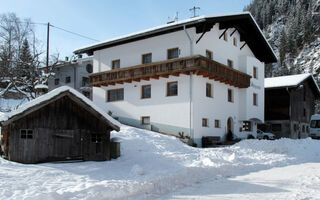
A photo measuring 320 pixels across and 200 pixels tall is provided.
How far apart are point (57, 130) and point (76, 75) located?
2840 centimetres

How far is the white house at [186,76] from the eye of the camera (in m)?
22.7

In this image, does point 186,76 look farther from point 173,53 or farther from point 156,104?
point 156,104

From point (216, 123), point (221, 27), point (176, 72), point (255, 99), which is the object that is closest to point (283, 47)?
point (255, 99)

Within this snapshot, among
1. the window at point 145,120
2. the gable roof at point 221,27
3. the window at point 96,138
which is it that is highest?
the gable roof at point 221,27

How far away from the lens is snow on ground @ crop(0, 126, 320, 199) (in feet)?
27.0

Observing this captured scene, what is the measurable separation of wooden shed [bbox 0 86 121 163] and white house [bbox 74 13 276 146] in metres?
9.63

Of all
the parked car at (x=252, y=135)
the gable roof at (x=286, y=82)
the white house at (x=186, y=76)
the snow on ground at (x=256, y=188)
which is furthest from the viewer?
the gable roof at (x=286, y=82)

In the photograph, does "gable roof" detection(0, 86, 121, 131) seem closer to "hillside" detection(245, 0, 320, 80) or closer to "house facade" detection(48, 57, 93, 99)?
"house facade" detection(48, 57, 93, 99)

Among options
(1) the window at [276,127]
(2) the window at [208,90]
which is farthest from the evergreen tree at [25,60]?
(1) the window at [276,127]

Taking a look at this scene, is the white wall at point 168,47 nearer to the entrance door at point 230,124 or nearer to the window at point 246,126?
the entrance door at point 230,124

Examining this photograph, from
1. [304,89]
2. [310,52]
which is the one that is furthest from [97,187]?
[310,52]

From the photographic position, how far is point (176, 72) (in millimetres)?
22344

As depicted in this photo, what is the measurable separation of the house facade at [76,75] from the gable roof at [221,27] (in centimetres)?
980

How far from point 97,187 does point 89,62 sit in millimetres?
34227
